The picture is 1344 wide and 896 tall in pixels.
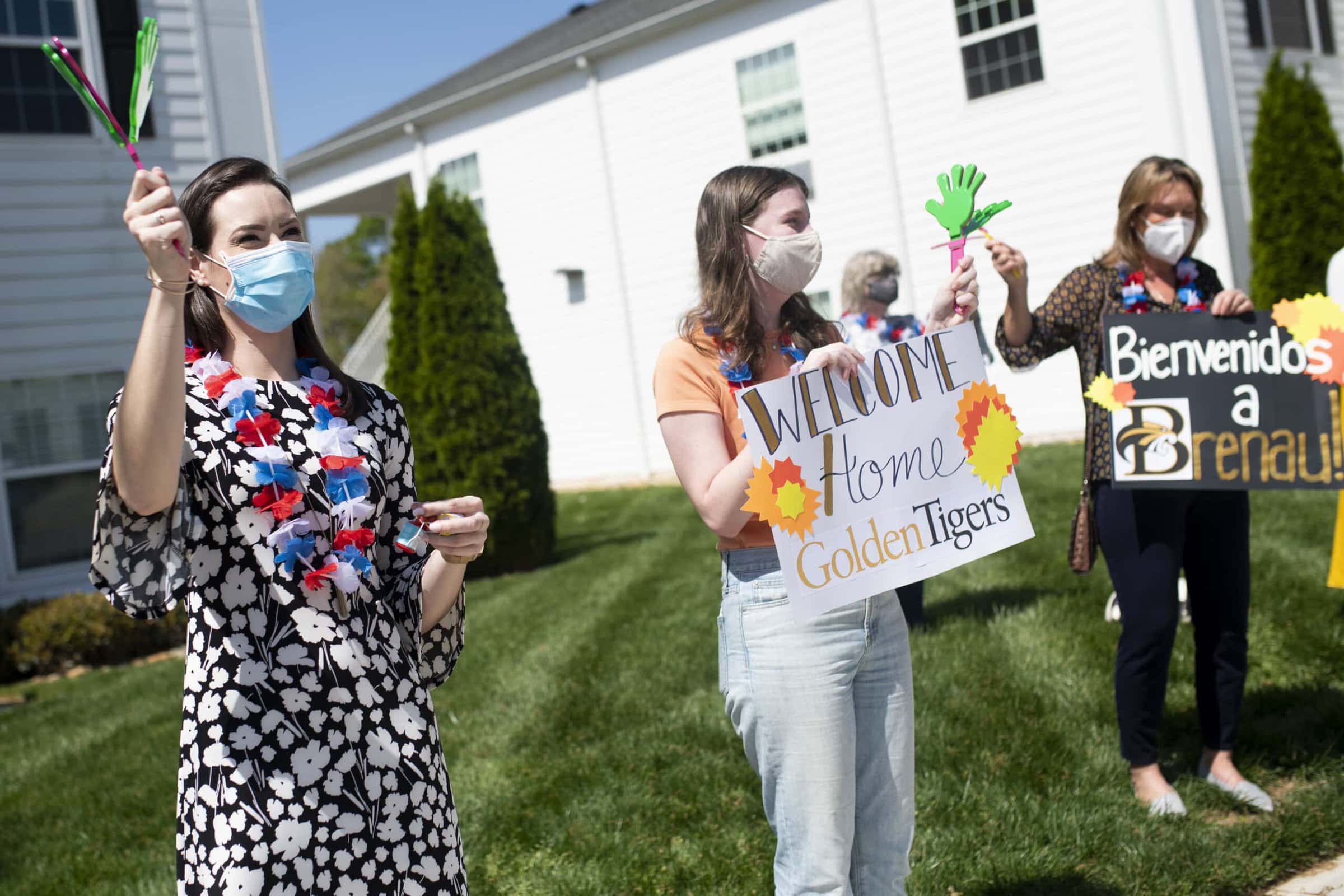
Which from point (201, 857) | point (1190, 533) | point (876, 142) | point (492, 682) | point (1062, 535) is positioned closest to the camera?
point (201, 857)

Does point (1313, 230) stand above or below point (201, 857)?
above

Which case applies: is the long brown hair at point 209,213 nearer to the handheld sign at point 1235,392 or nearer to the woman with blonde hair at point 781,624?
the woman with blonde hair at point 781,624

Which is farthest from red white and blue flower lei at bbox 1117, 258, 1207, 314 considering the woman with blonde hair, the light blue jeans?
the light blue jeans

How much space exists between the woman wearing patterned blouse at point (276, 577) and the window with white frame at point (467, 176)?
18.7 meters

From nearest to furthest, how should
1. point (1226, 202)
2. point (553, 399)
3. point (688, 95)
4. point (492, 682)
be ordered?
1. point (492, 682)
2. point (1226, 202)
3. point (688, 95)
4. point (553, 399)

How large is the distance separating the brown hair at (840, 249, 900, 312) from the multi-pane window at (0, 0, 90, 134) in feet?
24.5

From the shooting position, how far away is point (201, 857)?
2006 mm

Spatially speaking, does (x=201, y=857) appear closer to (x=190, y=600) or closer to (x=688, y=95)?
(x=190, y=600)

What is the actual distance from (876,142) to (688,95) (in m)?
3.42

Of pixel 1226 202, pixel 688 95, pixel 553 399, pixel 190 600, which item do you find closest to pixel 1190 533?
pixel 190 600

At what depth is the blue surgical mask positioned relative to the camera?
2158 millimetres

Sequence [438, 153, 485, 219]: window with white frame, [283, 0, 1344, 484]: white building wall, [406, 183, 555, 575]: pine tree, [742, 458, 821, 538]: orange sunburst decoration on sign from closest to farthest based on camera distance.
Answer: [742, 458, 821, 538]: orange sunburst decoration on sign, [406, 183, 555, 575]: pine tree, [283, 0, 1344, 484]: white building wall, [438, 153, 485, 219]: window with white frame

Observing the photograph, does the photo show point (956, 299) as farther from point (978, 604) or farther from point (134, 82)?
point (978, 604)

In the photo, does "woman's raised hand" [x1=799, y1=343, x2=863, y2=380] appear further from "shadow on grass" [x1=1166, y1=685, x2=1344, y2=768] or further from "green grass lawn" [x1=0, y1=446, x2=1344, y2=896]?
"shadow on grass" [x1=1166, y1=685, x2=1344, y2=768]
